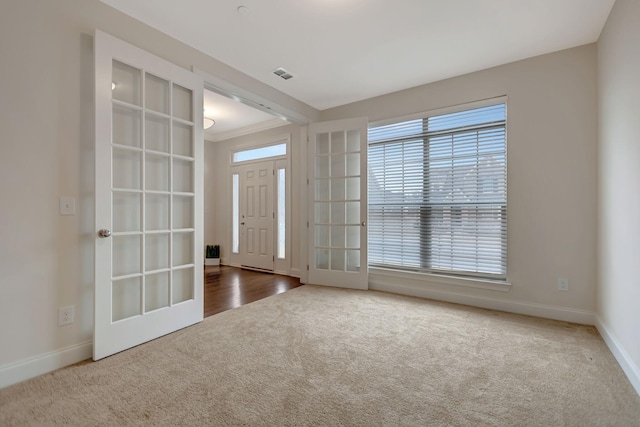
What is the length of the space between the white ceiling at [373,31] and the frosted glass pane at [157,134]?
81 centimetres

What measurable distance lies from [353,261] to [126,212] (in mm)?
2804

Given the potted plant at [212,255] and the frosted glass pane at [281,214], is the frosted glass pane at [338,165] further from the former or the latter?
the potted plant at [212,255]

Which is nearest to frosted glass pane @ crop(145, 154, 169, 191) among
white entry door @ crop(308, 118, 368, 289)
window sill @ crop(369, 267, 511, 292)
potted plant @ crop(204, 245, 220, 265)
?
white entry door @ crop(308, 118, 368, 289)

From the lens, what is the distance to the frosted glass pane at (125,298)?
2.15 meters

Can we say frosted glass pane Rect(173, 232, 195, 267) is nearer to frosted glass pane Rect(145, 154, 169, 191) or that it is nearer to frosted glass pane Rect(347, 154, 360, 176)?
frosted glass pane Rect(145, 154, 169, 191)

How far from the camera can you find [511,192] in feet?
9.88

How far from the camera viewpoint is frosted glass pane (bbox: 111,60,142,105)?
217 cm

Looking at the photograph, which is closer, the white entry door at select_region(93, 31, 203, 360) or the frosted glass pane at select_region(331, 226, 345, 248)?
the white entry door at select_region(93, 31, 203, 360)

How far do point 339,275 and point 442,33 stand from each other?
9.93ft

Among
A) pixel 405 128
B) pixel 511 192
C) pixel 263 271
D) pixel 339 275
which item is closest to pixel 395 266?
pixel 339 275

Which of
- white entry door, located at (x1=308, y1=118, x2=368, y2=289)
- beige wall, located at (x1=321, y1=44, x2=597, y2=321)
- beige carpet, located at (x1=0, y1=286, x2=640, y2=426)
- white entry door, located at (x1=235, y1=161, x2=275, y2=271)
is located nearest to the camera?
beige carpet, located at (x1=0, y1=286, x2=640, y2=426)

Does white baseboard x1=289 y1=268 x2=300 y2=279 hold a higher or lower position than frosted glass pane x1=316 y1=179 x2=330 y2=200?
lower

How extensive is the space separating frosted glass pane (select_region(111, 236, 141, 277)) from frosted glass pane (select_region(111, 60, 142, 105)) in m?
1.10

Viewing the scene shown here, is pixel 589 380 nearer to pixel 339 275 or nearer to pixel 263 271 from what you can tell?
pixel 339 275
